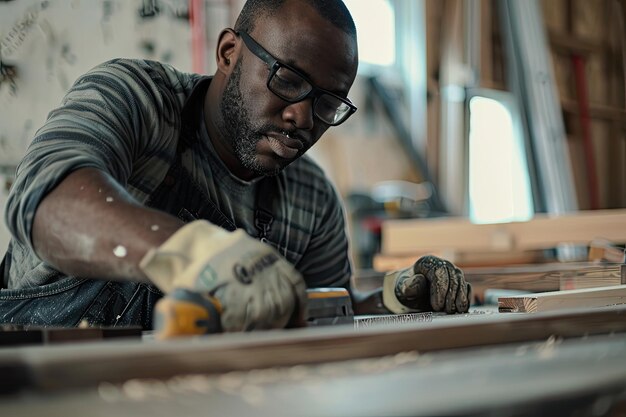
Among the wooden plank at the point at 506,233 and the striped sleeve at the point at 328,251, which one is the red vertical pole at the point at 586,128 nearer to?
the wooden plank at the point at 506,233

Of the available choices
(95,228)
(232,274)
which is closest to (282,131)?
(95,228)

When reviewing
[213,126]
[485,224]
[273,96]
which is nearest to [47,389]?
[273,96]

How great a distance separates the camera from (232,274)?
124cm

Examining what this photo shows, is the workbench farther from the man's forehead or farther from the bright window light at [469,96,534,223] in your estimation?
the bright window light at [469,96,534,223]

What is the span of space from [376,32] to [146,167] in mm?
5196

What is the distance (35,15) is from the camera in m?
3.67

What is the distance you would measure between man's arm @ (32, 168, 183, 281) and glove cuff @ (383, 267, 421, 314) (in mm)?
1229

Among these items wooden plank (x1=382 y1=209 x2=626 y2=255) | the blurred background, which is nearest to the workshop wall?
wooden plank (x1=382 y1=209 x2=626 y2=255)

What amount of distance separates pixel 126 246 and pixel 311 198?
1.44 meters

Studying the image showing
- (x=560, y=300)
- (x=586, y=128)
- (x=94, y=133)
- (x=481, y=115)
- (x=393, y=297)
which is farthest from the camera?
(x=586, y=128)

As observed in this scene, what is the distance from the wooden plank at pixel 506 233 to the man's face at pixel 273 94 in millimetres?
2214

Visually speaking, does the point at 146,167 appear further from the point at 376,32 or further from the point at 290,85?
the point at 376,32

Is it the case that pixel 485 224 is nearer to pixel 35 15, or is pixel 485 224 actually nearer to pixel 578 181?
pixel 35 15

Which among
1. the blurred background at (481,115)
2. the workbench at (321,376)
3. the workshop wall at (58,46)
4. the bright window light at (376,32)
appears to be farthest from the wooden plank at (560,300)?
the bright window light at (376,32)
